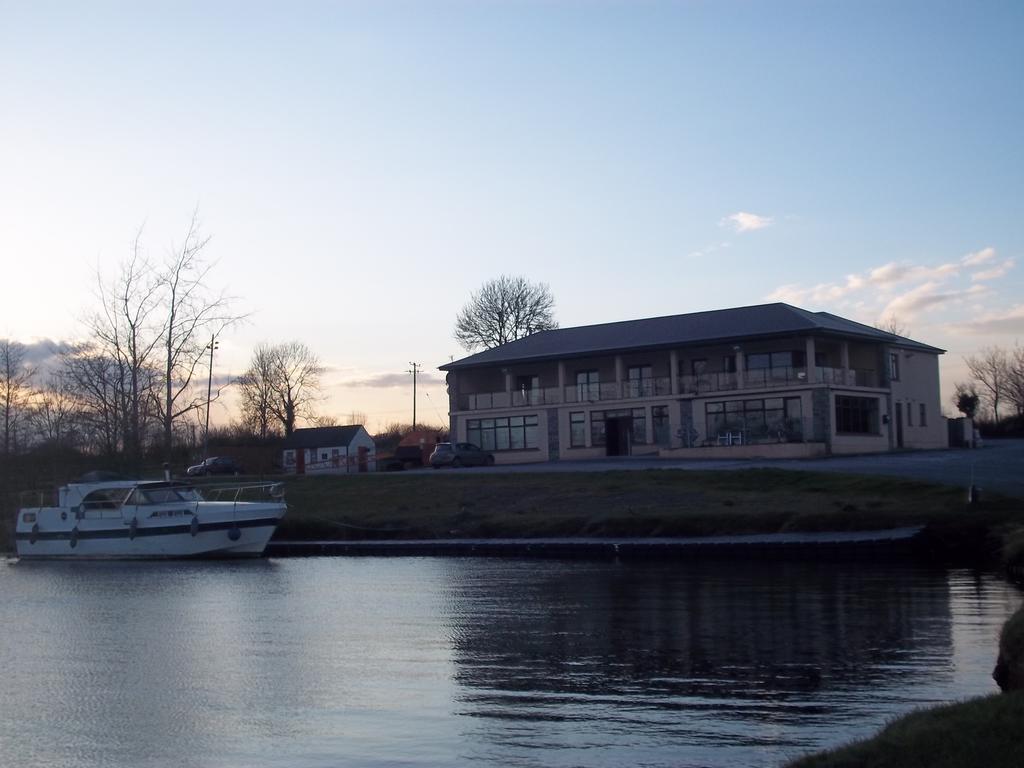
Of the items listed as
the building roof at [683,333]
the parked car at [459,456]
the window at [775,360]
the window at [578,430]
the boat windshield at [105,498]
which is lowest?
the boat windshield at [105,498]

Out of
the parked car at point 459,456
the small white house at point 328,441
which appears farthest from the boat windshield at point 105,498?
the small white house at point 328,441

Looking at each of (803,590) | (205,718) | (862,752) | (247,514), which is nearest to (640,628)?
(803,590)

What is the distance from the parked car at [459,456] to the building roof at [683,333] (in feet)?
20.2

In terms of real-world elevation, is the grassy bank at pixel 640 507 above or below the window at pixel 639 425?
below

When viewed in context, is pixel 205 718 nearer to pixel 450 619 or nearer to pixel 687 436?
pixel 450 619

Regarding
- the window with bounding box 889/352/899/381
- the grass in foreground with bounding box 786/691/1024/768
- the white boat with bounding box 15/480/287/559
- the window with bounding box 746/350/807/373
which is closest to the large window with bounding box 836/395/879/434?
the window with bounding box 746/350/807/373

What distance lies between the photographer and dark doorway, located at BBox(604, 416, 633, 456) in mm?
63562

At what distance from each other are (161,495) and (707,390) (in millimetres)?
31028

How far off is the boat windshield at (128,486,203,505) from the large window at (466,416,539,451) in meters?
31.2

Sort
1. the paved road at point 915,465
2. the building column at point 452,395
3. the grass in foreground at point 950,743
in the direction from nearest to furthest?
the grass in foreground at point 950,743
the paved road at point 915,465
the building column at point 452,395

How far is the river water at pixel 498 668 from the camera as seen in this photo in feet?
34.9

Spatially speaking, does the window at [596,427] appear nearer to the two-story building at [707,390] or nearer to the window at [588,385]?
the two-story building at [707,390]

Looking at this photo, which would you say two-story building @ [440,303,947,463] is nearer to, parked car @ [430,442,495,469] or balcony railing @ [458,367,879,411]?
balcony railing @ [458,367,879,411]

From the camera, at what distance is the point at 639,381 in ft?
207
